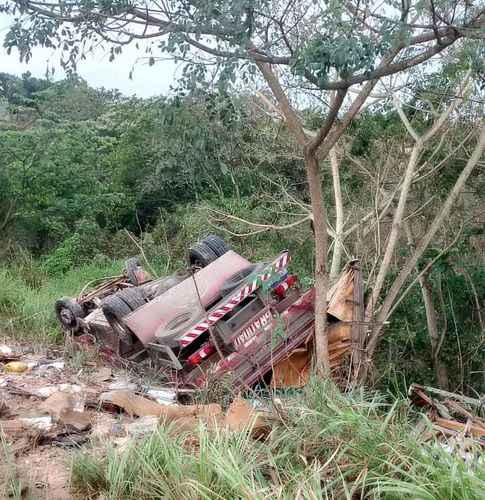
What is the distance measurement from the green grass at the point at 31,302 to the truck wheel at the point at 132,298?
151 centimetres

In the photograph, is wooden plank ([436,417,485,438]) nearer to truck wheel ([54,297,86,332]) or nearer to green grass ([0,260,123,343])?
truck wheel ([54,297,86,332])

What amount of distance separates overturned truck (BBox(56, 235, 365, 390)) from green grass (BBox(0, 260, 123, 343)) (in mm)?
1862

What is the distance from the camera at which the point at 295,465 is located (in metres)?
3.39

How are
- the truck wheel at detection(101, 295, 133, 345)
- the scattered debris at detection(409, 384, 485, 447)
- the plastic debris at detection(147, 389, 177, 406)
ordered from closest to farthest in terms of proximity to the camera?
1. the scattered debris at detection(409, 384, 485, 447)
2. the plastic debris at detection(147, 389, 177, 406)
3. the truck wheel at detection(101, 295, 133, 345)

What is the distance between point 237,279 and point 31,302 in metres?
3.77

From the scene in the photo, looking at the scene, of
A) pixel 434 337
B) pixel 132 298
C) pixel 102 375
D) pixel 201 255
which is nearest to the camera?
pixel 102 375

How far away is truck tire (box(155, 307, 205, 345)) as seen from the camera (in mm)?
6336

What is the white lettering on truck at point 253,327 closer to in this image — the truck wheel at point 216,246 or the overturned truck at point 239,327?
the overturned truck at point 239,327

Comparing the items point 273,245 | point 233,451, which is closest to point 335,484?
point 233,451

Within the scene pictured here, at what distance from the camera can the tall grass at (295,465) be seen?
2864 millimetres

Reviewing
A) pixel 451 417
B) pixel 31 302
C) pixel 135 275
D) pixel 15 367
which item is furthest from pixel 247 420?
pixel 31 302

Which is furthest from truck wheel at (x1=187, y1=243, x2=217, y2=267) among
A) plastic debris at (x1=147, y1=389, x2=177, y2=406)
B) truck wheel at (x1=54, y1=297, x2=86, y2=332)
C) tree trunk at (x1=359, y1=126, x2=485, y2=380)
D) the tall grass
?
the tall grass

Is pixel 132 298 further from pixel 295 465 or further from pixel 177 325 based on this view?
pixel 295 465

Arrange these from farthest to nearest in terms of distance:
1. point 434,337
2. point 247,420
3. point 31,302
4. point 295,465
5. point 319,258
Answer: point 31,302 → point 434,337 → point 319,258 → point 247,420 → point 295,465
